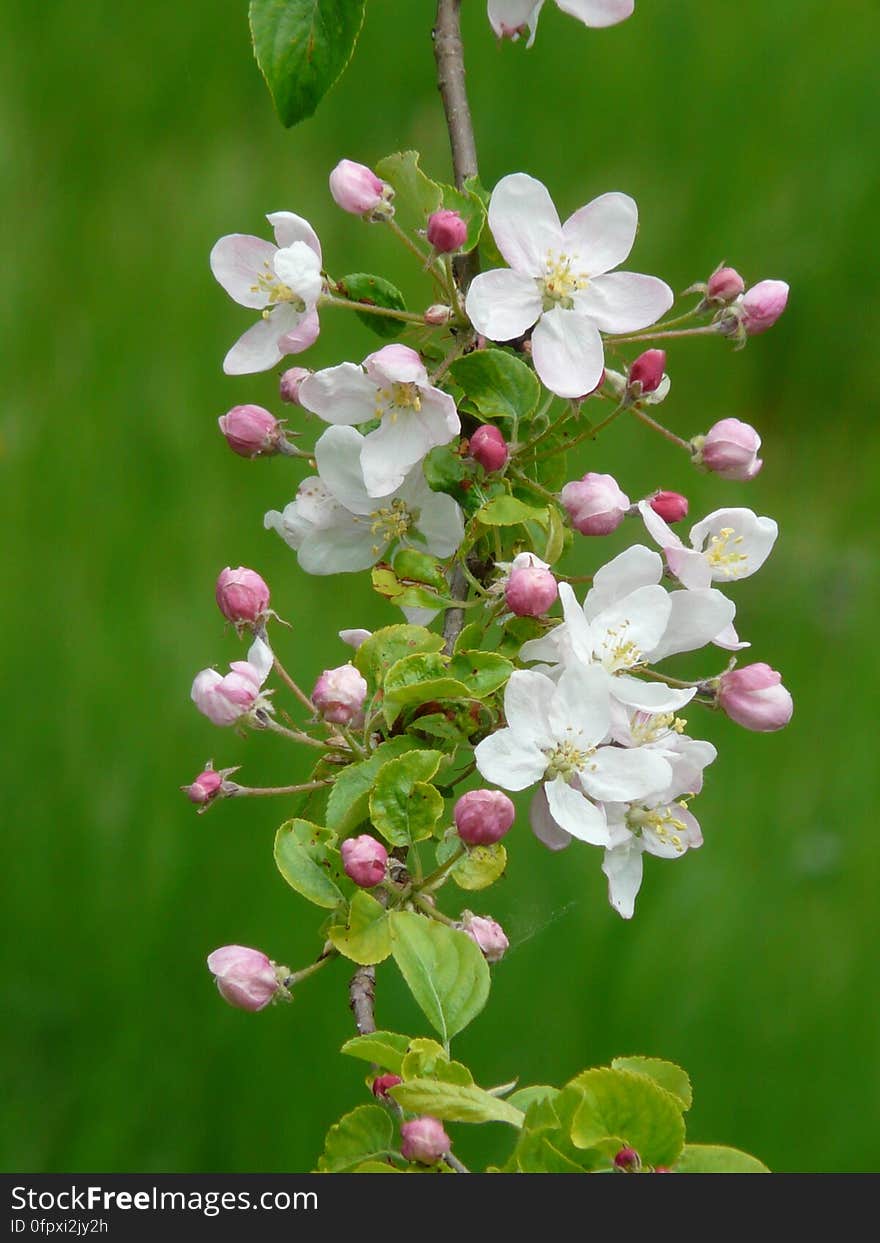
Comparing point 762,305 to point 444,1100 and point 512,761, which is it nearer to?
point 512,761

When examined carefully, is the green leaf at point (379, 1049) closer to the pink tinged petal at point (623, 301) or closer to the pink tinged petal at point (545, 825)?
the pink tinged petal at point (545, 825)

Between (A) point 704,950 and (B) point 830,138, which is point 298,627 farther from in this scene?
(B) point 830,138

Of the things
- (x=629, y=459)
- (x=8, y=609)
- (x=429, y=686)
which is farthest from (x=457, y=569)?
(x=629, y=459)

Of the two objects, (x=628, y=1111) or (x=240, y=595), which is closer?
(x=628, y=1111)

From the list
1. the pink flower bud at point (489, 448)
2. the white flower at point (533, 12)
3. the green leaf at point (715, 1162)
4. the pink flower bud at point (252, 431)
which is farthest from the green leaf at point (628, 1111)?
the white flower at point (533, 12)

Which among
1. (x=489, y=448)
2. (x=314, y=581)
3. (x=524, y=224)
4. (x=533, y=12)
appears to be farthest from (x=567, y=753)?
(x=314, y=581)

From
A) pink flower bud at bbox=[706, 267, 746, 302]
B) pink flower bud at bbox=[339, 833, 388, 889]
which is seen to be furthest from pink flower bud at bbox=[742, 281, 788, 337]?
pink flower bud at bbox=[339, 833, 388, 889]

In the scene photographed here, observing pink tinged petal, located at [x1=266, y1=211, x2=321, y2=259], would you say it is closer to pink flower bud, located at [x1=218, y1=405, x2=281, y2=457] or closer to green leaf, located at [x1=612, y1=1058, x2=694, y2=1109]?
pink flower bud, located at [x1=218, y1=405, x2=281, y2=457]
